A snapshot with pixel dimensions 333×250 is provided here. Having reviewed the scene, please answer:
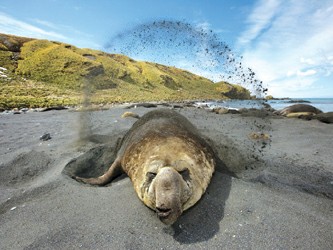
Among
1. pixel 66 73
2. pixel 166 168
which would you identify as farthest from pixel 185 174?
pixel 66 73

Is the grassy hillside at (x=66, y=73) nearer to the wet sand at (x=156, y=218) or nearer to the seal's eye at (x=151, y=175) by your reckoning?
the wet sand at (x=156, y=218)

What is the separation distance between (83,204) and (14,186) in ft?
5.39

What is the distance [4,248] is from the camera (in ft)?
8.62

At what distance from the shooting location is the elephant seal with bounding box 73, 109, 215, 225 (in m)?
2.67

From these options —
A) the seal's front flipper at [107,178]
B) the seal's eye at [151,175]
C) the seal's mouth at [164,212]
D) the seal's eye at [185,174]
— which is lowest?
the seal's front flipper at [107,178]

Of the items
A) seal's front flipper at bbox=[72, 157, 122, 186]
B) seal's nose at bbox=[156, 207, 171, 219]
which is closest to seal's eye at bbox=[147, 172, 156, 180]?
seal's nose at bbox=[156, 207, 171, 219]

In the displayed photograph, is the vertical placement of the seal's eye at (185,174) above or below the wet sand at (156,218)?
above

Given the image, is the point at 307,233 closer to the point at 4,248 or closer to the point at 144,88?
the point at 4,248

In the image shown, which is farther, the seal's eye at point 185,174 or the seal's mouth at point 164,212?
the seal's eye at point 185,174

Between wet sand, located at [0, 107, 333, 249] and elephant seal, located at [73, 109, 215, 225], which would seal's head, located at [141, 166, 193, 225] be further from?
wet sand, located at [0, 107, 333, 249]

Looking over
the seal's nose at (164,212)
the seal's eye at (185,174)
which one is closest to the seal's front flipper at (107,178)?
the seal's eye at (185,174)

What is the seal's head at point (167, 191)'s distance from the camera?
103 inches

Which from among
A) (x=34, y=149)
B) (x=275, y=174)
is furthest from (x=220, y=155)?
(x=34, y=149)

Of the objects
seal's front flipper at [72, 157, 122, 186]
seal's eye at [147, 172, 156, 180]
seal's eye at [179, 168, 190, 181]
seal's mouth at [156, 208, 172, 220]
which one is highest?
seal's eye at [179, 168, 190, 181]
